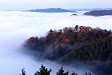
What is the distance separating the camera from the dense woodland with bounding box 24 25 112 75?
4481cm

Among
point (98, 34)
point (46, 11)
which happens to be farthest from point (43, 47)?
point (46, 11)

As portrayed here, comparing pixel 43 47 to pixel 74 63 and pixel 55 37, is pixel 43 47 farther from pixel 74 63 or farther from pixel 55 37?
pixel 74 63

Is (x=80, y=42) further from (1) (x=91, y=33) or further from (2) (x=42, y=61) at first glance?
(2) (x=42, y=61)

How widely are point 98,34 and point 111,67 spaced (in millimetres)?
15501

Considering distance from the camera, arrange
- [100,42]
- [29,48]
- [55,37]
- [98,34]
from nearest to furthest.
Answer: [100,42] → [98,34] → [55,37] → [29,48]

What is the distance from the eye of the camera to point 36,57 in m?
66.4

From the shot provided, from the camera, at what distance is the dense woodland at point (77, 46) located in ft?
147

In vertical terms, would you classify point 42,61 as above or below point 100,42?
below

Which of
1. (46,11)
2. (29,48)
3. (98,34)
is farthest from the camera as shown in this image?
(46,11)

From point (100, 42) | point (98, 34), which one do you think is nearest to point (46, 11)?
point (98, 34)

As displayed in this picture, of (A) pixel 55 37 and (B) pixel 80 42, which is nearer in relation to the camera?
(B) pixel 80 42

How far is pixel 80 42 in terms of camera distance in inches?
2376

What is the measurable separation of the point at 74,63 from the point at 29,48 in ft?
85.7

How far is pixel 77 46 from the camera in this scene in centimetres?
5728
